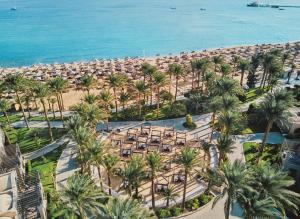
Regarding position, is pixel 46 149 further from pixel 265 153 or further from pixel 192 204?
pixel 265 153

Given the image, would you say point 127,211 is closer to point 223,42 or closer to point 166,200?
point 166,200

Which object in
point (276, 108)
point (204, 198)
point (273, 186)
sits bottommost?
point (204, 198)

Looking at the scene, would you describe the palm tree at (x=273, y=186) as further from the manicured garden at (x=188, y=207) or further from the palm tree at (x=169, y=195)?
the palm tree at (x=169, y=195)

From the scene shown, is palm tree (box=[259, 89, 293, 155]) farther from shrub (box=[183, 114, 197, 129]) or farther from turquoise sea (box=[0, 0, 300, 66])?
turquoise sea (box=[0, 0, 300, 66])

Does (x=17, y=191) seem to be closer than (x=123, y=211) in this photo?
No

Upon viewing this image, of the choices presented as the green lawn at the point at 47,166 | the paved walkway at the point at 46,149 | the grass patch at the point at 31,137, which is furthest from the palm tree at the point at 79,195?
the grass patch at the point at 31,137

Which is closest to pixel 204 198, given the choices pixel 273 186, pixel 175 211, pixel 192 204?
pixel 192 204

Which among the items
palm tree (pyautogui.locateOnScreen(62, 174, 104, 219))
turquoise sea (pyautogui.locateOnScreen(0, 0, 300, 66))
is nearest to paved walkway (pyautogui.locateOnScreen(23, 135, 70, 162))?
palm tree (pyautogui.locateOnScreen(62, 174, 104, 219))
